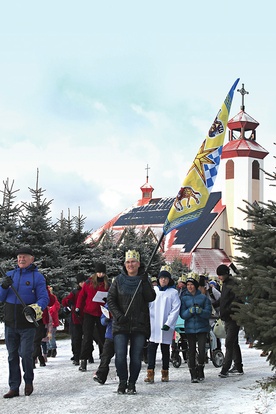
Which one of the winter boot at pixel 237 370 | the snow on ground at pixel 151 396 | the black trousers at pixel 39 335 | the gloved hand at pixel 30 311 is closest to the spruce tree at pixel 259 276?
the snow on ground at pixel 151 396

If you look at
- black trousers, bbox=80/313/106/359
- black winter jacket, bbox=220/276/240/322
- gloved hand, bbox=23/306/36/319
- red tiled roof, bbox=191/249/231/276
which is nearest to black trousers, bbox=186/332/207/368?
black winter jacket, bbox=220/276/240/322

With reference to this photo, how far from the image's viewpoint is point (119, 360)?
30.5ft

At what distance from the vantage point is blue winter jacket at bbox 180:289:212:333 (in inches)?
428

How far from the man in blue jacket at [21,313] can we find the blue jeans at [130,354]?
1.16 m

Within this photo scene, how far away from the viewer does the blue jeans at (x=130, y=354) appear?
9312 mm

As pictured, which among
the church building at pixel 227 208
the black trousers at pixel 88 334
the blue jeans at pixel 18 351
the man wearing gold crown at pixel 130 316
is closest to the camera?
the blue jeans at pixel 18 351

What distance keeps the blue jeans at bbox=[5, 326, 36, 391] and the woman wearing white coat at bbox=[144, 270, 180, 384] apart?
7.21 ft

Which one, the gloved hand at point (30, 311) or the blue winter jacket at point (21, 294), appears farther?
the blue winter jacket at point (21, 294)

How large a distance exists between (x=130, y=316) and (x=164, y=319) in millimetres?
1876

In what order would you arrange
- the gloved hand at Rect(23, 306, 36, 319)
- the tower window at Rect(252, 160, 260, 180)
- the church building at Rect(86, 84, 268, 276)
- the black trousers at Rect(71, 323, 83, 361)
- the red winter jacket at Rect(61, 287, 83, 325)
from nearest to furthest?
the gloved hand at Rect(23, 306, 36, 319) → the red winter jacket at Rect(61, 287, 83, 325) → the black trousers at Rect(71, 323, 83, 361) → the church building at Rect(86, 84, 268, 276) → the tower window at Rect(252, 160, 260, 180)

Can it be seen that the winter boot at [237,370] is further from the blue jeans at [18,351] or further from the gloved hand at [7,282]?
the gloved hand at [7,282]

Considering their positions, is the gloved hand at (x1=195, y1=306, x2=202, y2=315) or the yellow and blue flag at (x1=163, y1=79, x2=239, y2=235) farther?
the gloved hand at (x1=195, y1=306, x2=202, y2=315)

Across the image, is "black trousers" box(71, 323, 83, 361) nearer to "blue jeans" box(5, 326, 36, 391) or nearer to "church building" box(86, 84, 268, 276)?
"blue jeans" box(5, 326, 36, 391)

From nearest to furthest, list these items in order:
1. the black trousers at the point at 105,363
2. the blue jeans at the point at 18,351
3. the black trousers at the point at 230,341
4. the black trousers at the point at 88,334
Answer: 1. the blue jeans at the point at 18,351
2. the black trousers at the point at 105,363
3. the black trousers at the point at 230,341
4. the black trousers at the point at 88,334
